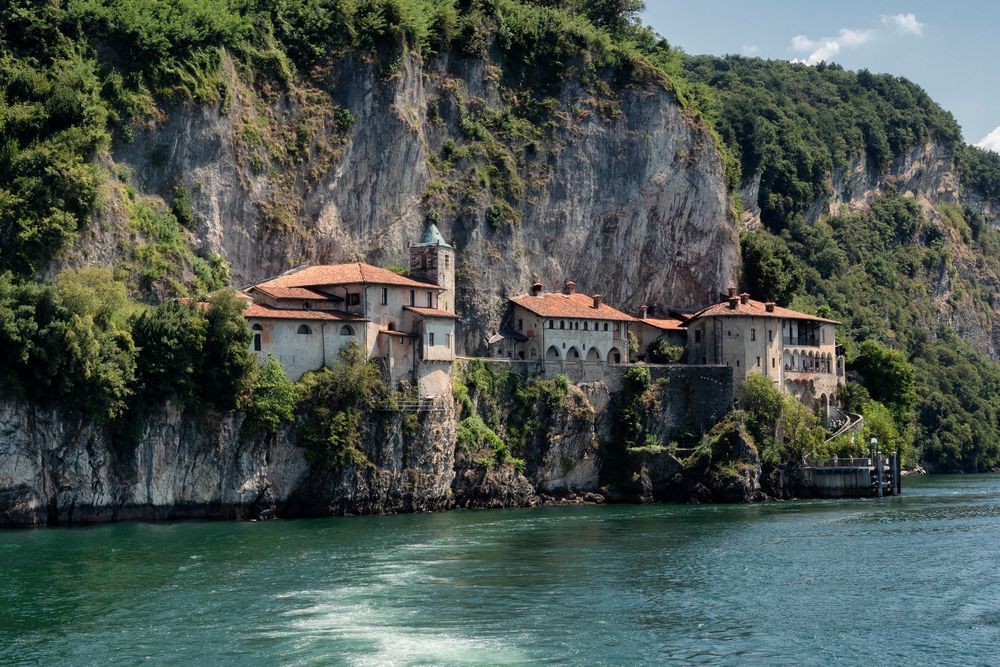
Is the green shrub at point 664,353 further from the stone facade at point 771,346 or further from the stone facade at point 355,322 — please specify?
the stone facade at point 355,322

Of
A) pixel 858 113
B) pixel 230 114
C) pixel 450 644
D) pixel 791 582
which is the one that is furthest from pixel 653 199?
pixel 858 113

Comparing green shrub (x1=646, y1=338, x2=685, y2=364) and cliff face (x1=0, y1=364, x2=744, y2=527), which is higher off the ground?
green shrub (x1=646, y1=338, x2=685, y2=364)

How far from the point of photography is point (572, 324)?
303 feet

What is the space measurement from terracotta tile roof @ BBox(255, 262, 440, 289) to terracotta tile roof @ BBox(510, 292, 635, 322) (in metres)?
10.9

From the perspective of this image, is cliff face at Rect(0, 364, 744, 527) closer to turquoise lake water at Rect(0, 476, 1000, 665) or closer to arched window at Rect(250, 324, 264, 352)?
turquoise lake water at Rect(0, 476, 1000, 665)

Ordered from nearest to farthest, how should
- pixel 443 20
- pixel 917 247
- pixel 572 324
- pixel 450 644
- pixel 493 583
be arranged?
pixel 450 644
pixel 493 583
pixel 572 324
pixel 443 20
pixel 917 247

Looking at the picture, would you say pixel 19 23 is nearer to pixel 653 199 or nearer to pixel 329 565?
pixel 329 565

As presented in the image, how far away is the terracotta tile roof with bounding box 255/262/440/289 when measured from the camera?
3164 inches

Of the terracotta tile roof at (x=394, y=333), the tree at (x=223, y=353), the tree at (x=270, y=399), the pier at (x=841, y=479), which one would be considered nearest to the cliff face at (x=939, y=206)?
the pier at (x=841, y=479)

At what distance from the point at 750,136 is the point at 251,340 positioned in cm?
8252

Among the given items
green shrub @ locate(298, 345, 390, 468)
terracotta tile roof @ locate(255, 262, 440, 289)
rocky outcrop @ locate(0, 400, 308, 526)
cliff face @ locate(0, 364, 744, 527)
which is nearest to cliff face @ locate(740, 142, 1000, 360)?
cliff face @ locate(0, 364, 744, 527)

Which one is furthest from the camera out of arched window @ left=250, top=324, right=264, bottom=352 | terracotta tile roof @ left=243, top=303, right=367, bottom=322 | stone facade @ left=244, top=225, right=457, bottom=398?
stone facade @ left=244, top=225, right=457, bottom=398

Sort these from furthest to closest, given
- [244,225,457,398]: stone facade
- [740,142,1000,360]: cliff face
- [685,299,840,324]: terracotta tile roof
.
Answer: [740,142,1000,360]: cliff face → [685,299,840,324]: terracotta tile roof → [244,225,457,398]: stone facade

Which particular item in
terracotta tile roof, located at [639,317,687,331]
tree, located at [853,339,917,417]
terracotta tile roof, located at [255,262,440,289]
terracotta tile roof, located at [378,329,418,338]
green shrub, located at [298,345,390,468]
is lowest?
green shrub, located at [298,345,390,468]
